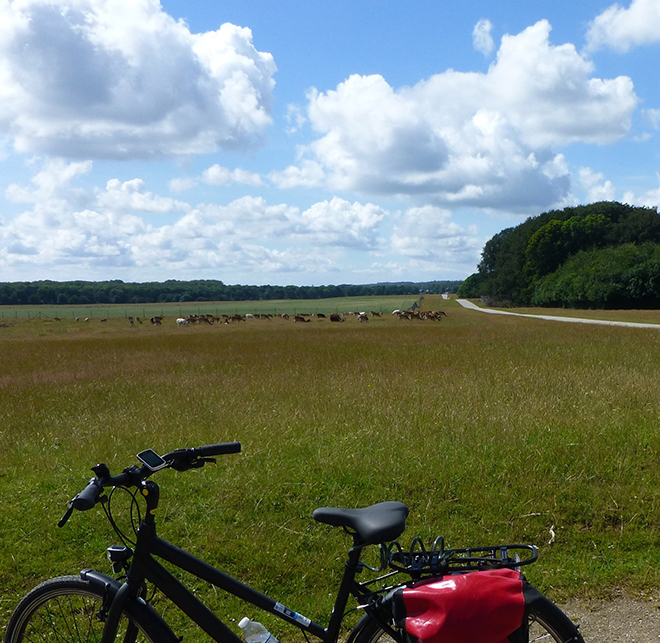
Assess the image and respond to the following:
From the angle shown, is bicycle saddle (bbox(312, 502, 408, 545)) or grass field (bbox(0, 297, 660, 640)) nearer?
bicycle saddle (bbox(312, 502, 408, 545))

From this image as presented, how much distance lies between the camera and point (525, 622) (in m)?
2.37

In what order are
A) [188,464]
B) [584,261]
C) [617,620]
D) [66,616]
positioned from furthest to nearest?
[584,261], [617,620], [66,616], [188,464]

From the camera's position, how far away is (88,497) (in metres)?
2.34

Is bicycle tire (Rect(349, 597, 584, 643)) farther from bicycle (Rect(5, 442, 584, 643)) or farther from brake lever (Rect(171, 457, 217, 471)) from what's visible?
brake lever (Rect(171, 457, 217, 471))

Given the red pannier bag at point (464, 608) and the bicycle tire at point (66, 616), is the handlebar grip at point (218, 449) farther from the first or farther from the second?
the red pannier bag at point (464, 608)

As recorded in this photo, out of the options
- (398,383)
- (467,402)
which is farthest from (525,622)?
(398,383)

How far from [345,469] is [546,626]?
13.6ft

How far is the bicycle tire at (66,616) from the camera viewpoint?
2.46 metres

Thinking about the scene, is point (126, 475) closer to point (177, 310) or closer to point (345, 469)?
point (345, 469)

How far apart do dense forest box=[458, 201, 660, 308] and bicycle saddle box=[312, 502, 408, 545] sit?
74616 millimetres

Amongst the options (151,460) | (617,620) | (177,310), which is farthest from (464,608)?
(177,310)

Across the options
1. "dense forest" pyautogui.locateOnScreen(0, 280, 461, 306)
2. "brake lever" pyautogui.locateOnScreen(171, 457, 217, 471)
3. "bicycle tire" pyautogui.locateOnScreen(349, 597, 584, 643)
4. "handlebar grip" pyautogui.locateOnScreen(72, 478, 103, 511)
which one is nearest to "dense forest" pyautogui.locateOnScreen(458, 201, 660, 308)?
"bicycle tire" pyautogui.locateOnScreen(349, 597, 584, 643)

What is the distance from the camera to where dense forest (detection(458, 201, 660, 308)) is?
69.1 metres

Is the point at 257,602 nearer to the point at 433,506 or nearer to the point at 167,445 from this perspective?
the point at 433,506
